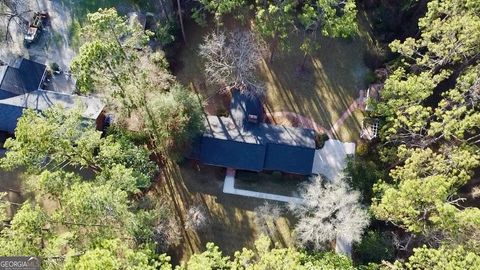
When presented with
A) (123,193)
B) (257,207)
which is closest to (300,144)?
(257,207)

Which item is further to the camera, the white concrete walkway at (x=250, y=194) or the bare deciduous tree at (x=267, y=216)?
the white concrete walkway at (x=250, y=194)

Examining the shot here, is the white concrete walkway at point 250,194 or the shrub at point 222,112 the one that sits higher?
the shrub at point 222,112

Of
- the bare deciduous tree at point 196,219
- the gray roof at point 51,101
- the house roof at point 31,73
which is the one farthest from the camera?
the house roof at point 31,73

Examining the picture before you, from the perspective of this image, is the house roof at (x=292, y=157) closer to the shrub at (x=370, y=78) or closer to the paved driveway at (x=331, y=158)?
the paved driveway at (x=331, y=158)

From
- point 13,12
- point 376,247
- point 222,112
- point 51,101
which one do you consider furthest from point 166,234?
point 13,12

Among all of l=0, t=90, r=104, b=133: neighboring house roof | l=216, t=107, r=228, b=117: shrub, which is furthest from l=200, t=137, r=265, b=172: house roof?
l=0, t=90, r=104, b=133: neighboring house roof

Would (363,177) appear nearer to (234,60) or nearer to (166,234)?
(234,60)

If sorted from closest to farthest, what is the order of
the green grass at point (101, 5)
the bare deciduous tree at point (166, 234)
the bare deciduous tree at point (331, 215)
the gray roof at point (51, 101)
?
the bare deciduous tree at point (331, 215)
the bare deciduous tree at point (166, 234)
the gray roof at point (51, 101)
the green grass at point (101, 5)

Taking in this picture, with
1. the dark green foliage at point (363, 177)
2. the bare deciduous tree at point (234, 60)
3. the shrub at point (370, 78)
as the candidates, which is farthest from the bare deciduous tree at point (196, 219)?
the shrub at point (370, 78)

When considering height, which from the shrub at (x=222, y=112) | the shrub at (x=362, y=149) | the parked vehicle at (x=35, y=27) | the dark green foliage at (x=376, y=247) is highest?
the parked vehicle at (x=35, y=27)
